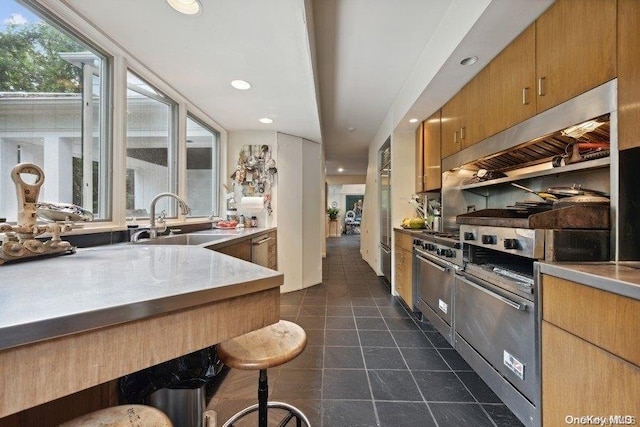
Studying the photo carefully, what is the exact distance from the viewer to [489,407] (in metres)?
1.53

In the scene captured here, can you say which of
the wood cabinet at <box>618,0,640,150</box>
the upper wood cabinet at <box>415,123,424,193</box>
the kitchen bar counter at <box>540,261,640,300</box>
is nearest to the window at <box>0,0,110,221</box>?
the kitchen bar counter at <box>540,261,640,300</box>

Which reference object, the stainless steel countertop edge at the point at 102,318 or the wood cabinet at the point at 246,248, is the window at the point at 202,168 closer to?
the wood cabinet at the point at 246,248

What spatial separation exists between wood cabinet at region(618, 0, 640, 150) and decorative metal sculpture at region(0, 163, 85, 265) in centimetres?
238

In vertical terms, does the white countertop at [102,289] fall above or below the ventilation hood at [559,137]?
below

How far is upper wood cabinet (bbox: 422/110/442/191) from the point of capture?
2904 millimetres

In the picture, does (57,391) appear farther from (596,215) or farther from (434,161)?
(434,161)

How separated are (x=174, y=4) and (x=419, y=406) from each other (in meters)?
2.64

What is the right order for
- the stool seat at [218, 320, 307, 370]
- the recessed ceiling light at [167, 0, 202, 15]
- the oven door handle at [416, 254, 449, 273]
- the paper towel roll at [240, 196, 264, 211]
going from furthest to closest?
the paper towel roll at [240, 196, 264, 211], the oven door handle at [416, 254, 449, 273], the recessed ceiling light at [167, 0, 202, 15], the stool seat at [218, 320, 307, 370]

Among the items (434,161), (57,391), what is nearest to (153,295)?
(57,391)

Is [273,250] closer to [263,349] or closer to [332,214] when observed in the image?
[263,349]

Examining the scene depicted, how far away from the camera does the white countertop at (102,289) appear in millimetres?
451

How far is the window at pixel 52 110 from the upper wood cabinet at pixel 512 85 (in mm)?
2720

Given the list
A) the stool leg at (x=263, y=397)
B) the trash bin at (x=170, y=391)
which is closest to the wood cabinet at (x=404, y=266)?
the stool leg at (x=263, y=397)

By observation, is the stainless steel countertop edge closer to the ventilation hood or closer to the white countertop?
the white countertop
